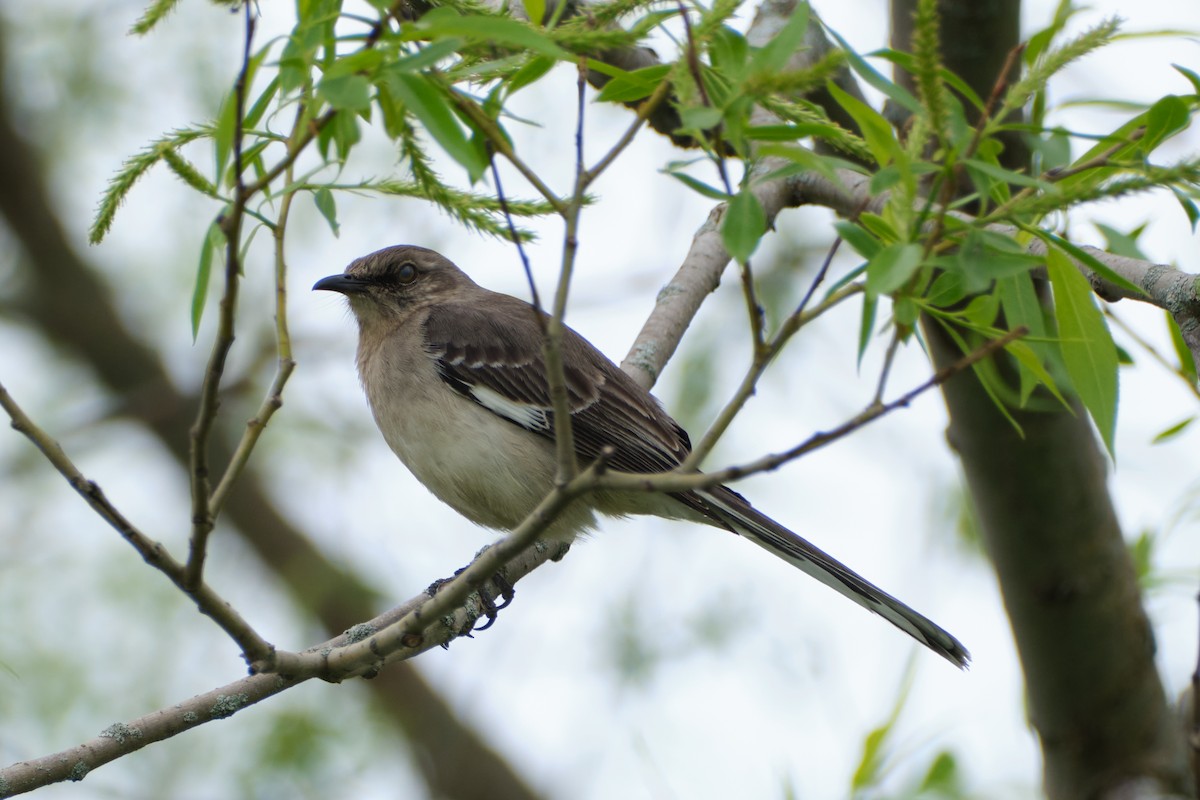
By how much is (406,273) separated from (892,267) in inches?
188

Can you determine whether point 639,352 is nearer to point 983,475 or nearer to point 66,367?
point 983,475

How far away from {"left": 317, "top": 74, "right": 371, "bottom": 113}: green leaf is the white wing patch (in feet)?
10.7

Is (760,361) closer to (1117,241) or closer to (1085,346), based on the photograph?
(1085,346)

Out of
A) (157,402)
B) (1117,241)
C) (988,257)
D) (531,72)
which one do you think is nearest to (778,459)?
(988,257)

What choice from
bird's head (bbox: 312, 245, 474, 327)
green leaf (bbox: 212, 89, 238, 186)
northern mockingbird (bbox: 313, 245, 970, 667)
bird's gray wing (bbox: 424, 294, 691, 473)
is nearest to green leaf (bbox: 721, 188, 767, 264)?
green leaf (bbox: 212, 89, 238, 186)

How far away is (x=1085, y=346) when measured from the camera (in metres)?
3.12

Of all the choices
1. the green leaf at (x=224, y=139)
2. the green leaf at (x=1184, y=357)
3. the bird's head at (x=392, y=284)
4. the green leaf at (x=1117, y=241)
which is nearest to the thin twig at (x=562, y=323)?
the green leaf at (x=224, y=139)

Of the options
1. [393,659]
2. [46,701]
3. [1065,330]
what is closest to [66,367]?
[46,701]

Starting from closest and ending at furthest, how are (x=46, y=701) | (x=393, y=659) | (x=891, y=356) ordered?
(x=891, y=356) → (x=393, y=659) → (x=46, y=701)

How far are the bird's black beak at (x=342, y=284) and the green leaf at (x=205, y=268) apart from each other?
342 centimetres

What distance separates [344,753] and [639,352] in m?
4.88

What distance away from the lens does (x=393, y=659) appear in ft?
11.8

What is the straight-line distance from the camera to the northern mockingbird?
5176 mm

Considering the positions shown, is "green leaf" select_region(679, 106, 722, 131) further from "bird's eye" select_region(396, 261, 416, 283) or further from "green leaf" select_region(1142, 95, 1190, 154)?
"bird's eye" select_region(396, 261, 416, 283)
